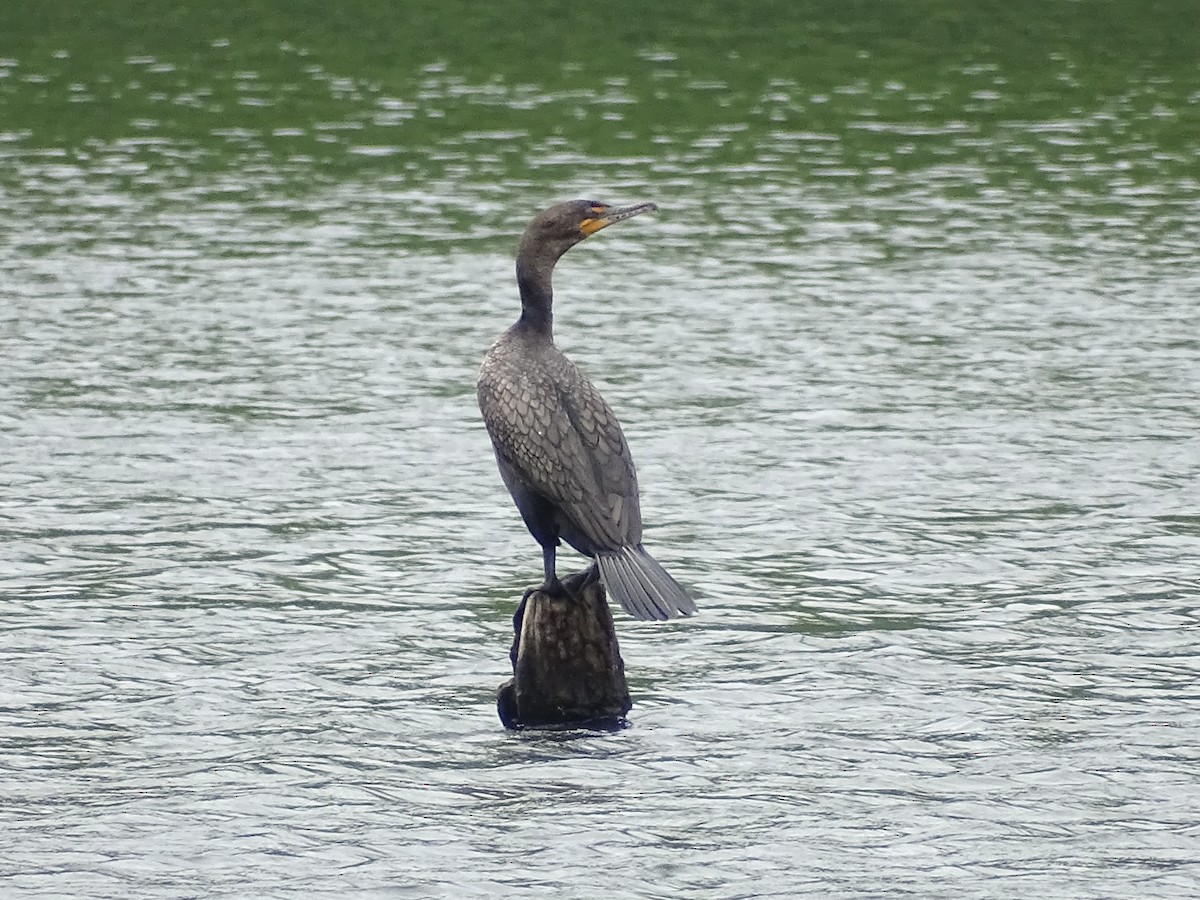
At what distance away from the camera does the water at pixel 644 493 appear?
9672 millimetres

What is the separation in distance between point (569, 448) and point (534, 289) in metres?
0.99

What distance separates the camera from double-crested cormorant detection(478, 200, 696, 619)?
10359 mm

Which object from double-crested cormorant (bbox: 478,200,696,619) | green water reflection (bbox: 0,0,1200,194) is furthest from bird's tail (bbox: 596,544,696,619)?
green water reflection (bbox: 0,0,1200,194)

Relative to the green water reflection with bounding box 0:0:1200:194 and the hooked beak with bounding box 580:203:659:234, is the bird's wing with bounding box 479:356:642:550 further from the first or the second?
the green water reflection with bounding box 0:0:1200:194

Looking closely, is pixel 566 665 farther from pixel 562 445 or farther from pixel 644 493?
pixel 644 493

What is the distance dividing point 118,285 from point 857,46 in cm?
1999

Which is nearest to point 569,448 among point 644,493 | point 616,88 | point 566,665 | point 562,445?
point 562,445

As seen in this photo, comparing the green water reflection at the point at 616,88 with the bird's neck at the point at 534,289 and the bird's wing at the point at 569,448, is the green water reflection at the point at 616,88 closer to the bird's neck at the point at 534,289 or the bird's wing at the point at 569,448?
the bird's neck at the point at 534,289

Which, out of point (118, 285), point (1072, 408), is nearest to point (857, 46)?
point (118, 285)

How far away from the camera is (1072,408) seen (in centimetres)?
1792

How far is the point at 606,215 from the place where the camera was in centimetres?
1105

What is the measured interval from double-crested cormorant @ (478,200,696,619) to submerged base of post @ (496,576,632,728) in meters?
0.14

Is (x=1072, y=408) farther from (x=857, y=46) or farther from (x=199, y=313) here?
(x=857, y=46)

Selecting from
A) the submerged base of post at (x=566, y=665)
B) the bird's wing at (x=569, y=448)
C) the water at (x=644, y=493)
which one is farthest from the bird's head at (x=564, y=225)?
the water at (x=644, y=493)
